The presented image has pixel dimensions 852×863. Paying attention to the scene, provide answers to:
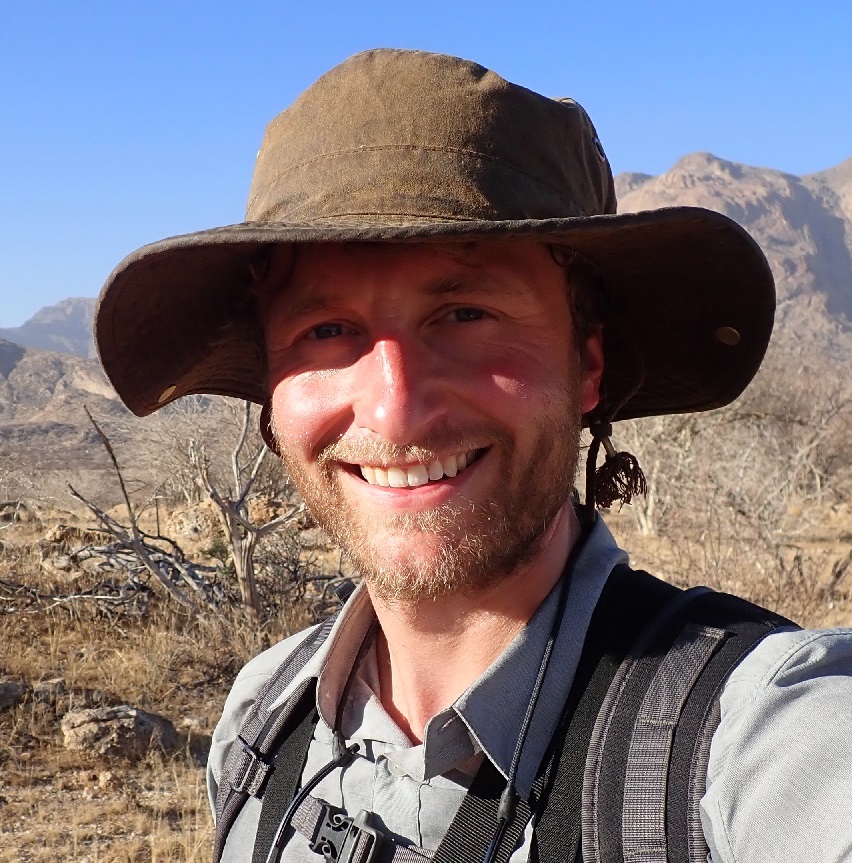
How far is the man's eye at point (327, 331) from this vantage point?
1.62m

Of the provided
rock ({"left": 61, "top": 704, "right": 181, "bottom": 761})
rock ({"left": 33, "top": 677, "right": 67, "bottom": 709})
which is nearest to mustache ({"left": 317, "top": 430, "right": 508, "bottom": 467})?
rock ({"left": 61, "top": 704, "right": 181, "bottom": 761})

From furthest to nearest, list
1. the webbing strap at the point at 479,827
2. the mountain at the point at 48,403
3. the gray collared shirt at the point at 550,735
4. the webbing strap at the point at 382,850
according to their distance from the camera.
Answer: the mountain at the point at 48,403 < the webbing strap at the point at 382,850 < the webbing strap at the point at 479,827 < the gray collared shirt at the point at 550,735

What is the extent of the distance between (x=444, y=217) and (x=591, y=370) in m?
0.57

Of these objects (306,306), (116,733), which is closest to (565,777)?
(306,306)

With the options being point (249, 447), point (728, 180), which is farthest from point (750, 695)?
point (728, 180)

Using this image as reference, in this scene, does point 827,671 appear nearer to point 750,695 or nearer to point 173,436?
point 750,695

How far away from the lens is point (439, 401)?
1500 millimetres

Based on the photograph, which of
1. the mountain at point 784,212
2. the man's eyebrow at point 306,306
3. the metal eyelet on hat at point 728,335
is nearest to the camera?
the man's eyebrow at point 306,306

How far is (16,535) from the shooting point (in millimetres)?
10906

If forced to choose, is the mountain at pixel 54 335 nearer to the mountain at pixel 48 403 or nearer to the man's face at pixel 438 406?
the mountain at pixel 48 403

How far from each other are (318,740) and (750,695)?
831 mm

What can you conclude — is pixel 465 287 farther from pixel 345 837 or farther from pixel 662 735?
pixel 345 837

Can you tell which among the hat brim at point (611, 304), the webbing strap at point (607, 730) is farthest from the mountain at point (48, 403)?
the webbing strap at point (607, 730)

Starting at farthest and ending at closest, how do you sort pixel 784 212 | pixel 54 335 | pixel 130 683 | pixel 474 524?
pixel 54 335
pixel 784 212
pixel 130 683
pixel 474 524
